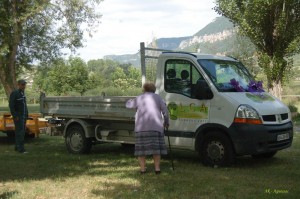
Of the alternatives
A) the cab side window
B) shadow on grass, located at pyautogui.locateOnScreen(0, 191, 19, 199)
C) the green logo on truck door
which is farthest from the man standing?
shadow on grass, located at pyautogui.locateOnScreen(0, 191, 19, 199)

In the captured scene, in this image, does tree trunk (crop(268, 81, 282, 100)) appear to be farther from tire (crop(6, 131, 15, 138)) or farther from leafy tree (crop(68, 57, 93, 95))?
leafy tree (crop(68, 57, 93, 95))

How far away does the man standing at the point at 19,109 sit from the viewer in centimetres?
1072

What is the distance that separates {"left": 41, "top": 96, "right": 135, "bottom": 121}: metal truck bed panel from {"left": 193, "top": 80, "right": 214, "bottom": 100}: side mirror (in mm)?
1612

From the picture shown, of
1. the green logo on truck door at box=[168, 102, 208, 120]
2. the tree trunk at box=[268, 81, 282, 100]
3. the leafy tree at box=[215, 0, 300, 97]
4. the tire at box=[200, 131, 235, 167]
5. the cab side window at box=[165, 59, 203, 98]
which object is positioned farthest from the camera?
the tree trunk at box=[268, 81, 282, 100]

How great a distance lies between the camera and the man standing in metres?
10.7

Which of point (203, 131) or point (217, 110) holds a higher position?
point (217, 110)

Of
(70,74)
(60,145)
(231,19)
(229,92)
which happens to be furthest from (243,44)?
(70,74)

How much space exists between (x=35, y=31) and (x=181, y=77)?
15248 millimetres

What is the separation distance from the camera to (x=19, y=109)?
35.4ft

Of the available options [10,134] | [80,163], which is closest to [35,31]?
[10,134]

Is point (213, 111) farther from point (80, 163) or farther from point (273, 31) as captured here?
point (273, 31)

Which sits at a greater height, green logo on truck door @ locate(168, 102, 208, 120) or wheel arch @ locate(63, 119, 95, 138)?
green logo on truck door @ locate(168, 102, 208, 120)

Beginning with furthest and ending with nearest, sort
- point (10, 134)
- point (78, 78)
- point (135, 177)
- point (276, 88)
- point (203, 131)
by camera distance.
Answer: point (78, 78)
point (276, 88)
point (10, 134)
point (203, 131)
point (135, 177)

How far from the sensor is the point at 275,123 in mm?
8219
